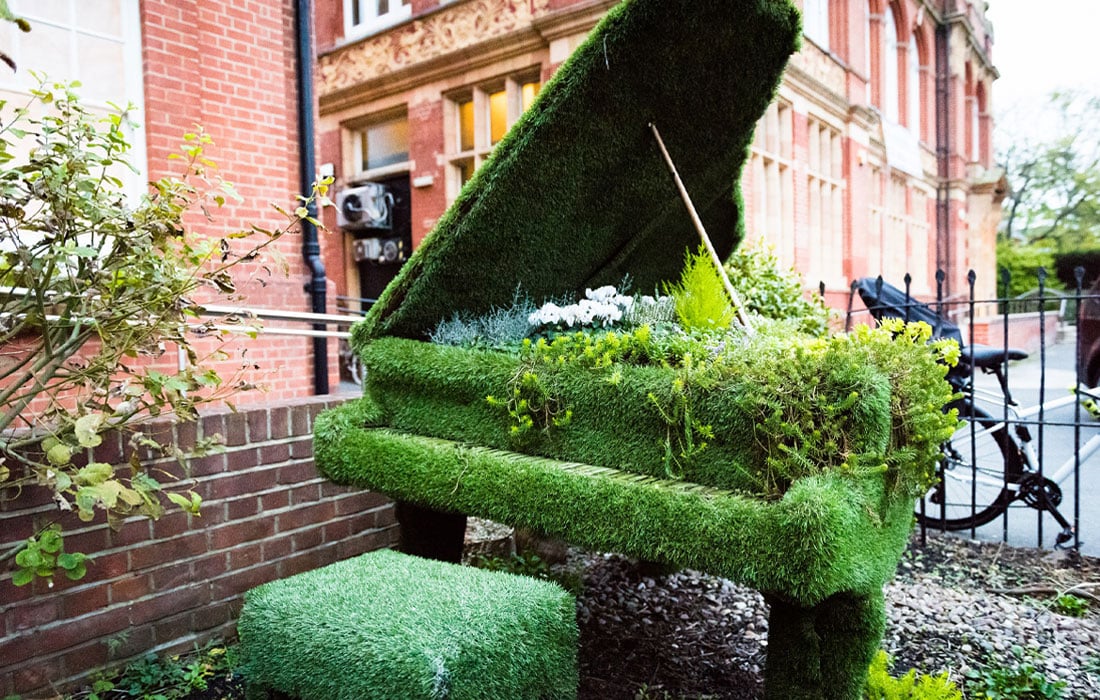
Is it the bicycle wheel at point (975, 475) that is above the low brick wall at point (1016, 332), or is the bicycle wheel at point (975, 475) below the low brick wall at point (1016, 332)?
below

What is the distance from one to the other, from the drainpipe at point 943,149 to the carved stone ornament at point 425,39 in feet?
42.1

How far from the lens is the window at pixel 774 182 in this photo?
10253mm

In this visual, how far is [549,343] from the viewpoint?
2.75m

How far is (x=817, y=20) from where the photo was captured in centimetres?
1205

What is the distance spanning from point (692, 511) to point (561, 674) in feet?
2.16

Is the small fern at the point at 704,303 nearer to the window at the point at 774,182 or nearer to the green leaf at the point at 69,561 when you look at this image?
the green leaf at the point at 69,561

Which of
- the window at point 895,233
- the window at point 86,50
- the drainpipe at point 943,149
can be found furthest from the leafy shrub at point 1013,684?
the drainpipe at point 943,149

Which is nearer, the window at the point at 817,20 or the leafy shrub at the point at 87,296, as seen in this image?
the leafy shrub at the point at 87,296

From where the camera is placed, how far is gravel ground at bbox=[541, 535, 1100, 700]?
2.83m

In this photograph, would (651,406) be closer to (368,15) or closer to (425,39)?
(425,39)

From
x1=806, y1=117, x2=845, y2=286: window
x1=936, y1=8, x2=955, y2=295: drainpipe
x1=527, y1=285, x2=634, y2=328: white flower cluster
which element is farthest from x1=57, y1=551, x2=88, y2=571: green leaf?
x1=936, y1=8, x2=955, y2=295: drainpipe

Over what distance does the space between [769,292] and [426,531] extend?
3704 millimetres

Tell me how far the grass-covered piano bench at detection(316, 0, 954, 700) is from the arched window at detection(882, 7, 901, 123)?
1406 centimetres

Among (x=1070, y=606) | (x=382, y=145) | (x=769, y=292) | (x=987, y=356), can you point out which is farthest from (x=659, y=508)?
(x=382, y=145)
